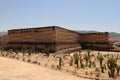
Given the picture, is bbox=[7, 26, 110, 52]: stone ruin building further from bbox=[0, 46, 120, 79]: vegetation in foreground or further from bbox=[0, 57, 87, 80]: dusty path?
bbox=[0, 57, 87, 80]: dusty path

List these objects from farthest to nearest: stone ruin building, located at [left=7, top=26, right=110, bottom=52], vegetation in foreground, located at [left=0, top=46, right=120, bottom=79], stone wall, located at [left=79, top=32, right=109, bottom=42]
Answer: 1. stone wall, located at [left=79, top=32, right=109, bottom=42]
2. stone ruin building, located at [left=7, top=26, right=110, bottom=52]
3. vegetation in foreground, located at [left=0, top=46, right=120, bottom=79]

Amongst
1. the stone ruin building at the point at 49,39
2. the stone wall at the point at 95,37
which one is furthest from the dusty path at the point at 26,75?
the stone wall at the point at 95,37

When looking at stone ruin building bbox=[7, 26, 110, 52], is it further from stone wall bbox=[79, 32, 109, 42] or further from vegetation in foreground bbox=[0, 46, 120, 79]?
vegetation in foreground bbox=[0, 46, 120, 79]

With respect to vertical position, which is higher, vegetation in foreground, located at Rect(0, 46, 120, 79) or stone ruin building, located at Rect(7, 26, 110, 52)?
stone ruin building, located at Rect(7, 26, 110, 52)

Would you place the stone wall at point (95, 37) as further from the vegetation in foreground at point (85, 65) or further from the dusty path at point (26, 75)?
the dusty path at point (26, 75)

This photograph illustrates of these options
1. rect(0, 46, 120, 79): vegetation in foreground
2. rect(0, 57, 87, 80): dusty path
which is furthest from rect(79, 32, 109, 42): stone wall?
rect(0, 57, 87, 80): dusty path

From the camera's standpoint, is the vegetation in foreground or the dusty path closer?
the dusty path

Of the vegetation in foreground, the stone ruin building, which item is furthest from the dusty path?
the stone ruin building

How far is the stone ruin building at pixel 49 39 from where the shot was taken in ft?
75.7

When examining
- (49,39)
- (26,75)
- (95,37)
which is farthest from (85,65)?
(95,37)

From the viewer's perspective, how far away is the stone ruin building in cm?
2308

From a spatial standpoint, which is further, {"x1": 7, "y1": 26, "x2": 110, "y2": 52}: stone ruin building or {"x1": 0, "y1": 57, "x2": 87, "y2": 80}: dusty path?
{"x1": 7, "y1": 26, "x2": 110, "y2": 52}: stone ruin building

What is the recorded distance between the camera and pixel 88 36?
34438 mm

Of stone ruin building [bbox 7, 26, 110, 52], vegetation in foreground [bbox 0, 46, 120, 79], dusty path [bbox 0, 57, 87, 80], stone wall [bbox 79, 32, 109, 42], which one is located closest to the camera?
dusty path [bbox 0, 57, 87, 80]
